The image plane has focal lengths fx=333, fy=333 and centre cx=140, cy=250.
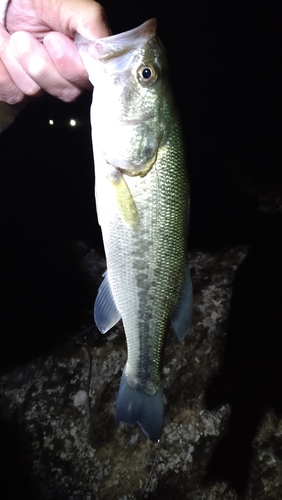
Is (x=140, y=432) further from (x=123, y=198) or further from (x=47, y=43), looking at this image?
(x=47, y=43)

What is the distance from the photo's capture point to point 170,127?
4.25 feet

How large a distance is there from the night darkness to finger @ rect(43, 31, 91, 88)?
280 cm

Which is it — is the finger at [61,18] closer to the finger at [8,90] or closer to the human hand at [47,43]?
the human hand at [47,43]

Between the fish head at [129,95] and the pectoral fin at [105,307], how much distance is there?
513 millimetres

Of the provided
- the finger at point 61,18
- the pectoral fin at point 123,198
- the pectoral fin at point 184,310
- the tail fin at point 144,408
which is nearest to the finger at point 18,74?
the finger at point 61,18

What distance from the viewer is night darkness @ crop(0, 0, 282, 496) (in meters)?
4.11

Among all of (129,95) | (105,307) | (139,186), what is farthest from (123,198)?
(105,307)

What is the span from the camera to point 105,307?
4.81ft

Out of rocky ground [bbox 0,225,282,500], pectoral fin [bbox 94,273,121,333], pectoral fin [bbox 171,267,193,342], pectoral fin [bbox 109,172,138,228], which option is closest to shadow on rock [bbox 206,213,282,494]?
rocky ground [bbox 0,225,282,500]

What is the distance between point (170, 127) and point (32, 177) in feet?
17.0

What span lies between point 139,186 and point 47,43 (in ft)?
2.23

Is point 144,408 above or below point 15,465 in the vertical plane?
above

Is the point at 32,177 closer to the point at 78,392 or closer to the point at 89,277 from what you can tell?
the point at 89,277

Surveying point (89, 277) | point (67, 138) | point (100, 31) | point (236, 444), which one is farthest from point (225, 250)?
point (67, 138)
